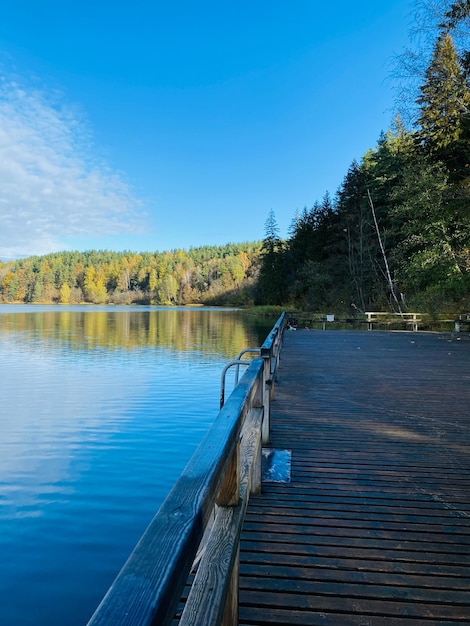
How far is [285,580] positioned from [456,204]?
16187 mm

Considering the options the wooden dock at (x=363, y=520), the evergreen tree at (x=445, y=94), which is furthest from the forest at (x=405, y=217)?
the wooden dock at (x=363, y=520)

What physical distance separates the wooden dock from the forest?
954cm

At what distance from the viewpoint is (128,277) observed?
391 ft

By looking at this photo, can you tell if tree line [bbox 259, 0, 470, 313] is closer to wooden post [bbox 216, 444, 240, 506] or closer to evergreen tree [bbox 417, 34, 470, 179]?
evergreen tree [bbox 417, 34, 470, 179]

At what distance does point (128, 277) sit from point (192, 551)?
122536 millimetres

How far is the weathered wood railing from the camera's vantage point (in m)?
0.67

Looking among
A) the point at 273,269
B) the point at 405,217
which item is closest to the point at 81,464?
the point at 405,217

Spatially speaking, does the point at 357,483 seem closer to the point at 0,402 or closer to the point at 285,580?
the point at 285,580

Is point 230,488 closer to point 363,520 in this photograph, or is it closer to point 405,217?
point 363,520

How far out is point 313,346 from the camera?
44.0 feet

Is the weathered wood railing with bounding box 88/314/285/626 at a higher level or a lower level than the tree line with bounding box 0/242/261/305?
lower

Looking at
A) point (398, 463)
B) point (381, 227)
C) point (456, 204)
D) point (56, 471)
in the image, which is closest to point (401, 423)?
point (398, 463)

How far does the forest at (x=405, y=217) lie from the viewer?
11.2m

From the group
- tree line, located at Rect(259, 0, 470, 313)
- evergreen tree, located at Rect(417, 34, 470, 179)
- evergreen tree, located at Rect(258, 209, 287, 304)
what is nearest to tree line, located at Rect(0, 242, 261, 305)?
evergreen tree, located at Rect(258, 209, 287, 304)
